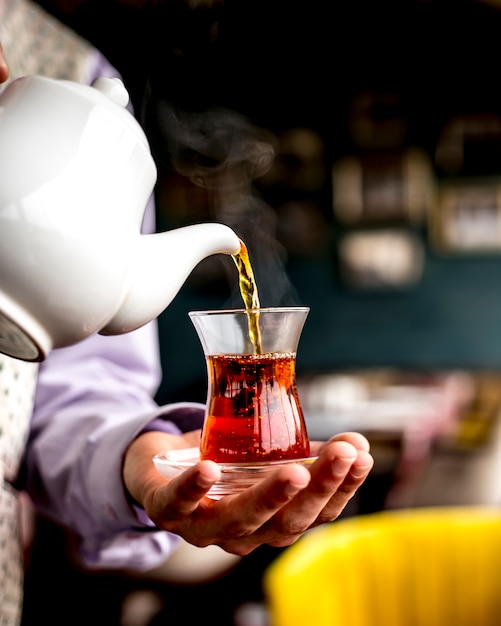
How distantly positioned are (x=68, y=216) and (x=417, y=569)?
1.52 metres

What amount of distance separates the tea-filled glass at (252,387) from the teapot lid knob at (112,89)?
254 mm

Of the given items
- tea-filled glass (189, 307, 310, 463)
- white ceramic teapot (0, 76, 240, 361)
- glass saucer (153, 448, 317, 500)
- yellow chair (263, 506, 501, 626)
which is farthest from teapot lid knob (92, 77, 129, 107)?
yellow chair (263, 506, 501, 626)

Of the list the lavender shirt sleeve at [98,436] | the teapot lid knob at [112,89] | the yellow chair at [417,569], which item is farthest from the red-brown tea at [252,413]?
the yellow chair at [417,569]

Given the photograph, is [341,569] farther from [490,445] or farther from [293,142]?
[293,142]

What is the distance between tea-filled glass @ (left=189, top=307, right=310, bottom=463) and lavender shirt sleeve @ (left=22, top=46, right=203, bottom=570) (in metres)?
0.11

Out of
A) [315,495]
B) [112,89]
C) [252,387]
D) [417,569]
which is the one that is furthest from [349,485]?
[417,569]

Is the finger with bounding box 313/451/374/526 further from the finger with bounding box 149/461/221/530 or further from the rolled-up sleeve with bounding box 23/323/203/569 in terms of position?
the rolled-up sleeve with bounding box 23/323/203/569

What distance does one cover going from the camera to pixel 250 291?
34.6 inches

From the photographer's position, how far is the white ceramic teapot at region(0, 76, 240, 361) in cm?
61

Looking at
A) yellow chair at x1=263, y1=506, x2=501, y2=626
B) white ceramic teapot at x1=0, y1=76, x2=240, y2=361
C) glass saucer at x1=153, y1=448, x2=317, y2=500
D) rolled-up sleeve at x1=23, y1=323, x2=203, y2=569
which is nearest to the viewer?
white ceramic teapot at x1=0, y1=76, x2=240, y2=361

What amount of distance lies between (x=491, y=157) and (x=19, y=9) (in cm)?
414

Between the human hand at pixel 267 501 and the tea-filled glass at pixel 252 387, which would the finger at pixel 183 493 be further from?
the tea-filled glass at pixel 252 387

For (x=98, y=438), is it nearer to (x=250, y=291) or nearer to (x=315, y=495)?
(x=250, y=291)

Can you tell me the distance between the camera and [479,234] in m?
4.82
